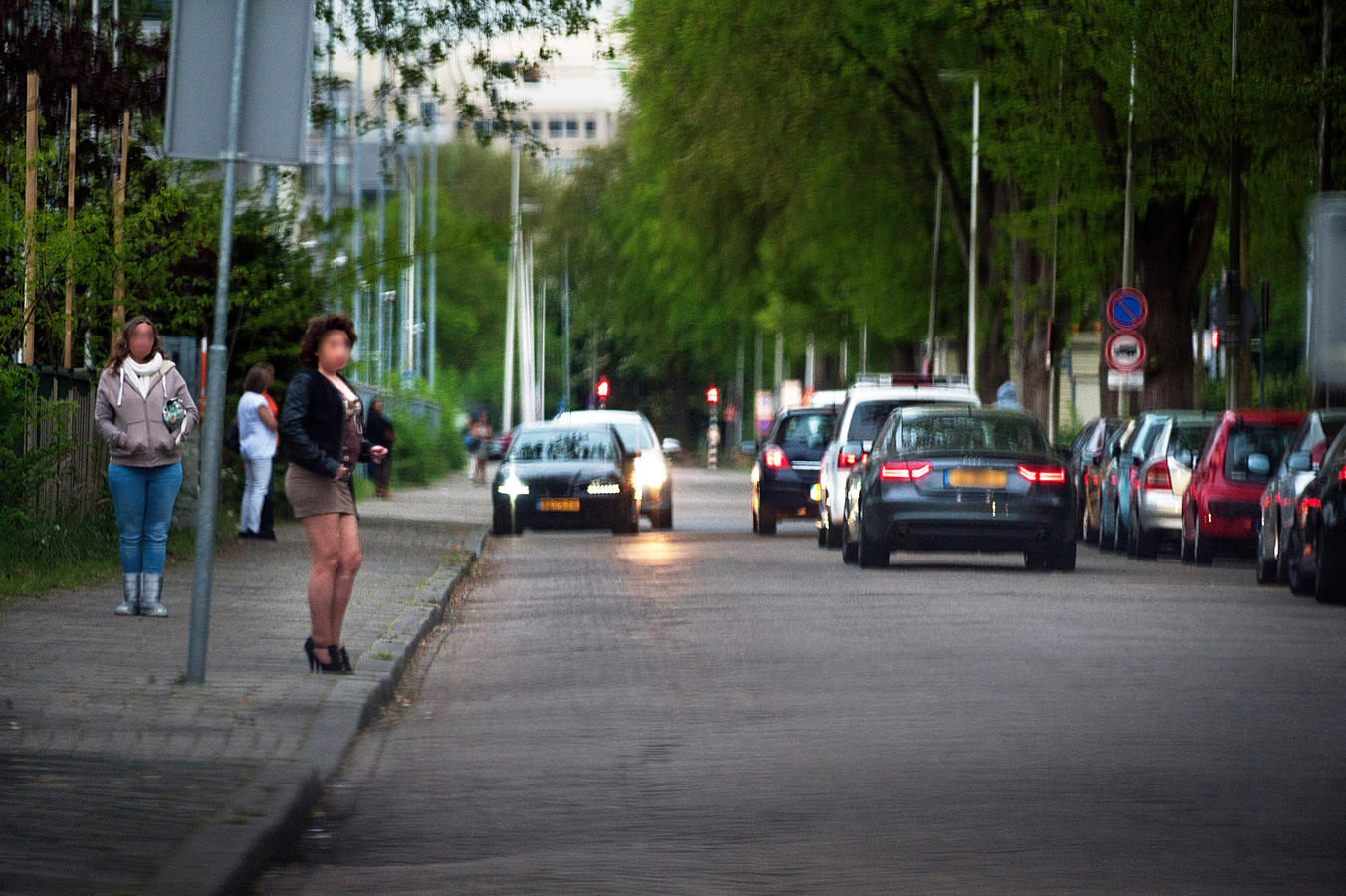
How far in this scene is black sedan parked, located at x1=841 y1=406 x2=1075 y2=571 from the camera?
19812mm

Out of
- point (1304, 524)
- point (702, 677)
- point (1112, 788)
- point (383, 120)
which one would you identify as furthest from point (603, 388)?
point (1112, 788)

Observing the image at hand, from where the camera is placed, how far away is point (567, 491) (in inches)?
1098

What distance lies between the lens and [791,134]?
4212 centimetres

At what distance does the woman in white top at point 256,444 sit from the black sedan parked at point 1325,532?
31.5 ft

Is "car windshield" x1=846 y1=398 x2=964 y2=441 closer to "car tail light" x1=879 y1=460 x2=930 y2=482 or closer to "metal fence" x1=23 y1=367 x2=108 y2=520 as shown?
"car tail light" x1=879 y1=460 x2=930 y2=482

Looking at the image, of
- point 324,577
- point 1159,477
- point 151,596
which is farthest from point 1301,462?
point 324,577

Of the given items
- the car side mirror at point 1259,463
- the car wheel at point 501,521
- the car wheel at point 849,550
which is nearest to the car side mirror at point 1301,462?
the car side mirror at point 1259,463

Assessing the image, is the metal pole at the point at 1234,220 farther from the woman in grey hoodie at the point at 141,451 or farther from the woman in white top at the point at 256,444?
the woman in grey hoodie at the point at 141,451

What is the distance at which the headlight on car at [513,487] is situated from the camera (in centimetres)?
2789

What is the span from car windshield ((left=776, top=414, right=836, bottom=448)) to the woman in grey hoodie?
51.1ft

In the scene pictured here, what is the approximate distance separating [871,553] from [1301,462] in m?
3.85

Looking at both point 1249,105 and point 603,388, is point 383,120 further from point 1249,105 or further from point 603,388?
point 603,388

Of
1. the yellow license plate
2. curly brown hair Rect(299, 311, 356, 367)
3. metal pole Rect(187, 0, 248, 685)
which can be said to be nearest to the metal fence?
curly brown hair Rect(299, 311, 356, 367)

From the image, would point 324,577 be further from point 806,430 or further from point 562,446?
point 806,430
